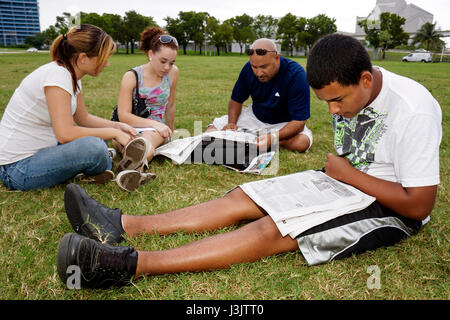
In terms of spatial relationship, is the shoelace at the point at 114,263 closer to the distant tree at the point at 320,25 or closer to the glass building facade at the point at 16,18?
the distant tree at the point at 320,25

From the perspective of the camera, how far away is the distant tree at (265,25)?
275 feet

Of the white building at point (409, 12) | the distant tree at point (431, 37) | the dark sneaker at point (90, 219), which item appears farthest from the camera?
the white building at point (409, 12)

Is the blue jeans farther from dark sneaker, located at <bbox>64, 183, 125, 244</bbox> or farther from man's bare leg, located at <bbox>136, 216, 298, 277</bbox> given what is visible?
man's bare leg, located at <bbox>136, 216, 298, 277</bbox>

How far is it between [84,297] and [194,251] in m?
0.61

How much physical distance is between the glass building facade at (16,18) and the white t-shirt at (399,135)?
166 m

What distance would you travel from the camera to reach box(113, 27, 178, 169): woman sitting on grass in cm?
379

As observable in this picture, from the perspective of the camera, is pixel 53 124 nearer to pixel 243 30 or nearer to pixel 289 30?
pixel 289 30

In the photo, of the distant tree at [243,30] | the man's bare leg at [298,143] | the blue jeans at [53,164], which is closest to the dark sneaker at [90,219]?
the blue jeans at [53,164]

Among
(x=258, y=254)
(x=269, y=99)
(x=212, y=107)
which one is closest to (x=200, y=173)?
(x=269, y=99)

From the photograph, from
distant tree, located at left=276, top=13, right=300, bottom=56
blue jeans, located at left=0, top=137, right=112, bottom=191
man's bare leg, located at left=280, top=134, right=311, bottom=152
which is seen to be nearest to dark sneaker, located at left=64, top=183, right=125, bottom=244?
blue jeans, located at left=0, top=137, right=112, bottom=191

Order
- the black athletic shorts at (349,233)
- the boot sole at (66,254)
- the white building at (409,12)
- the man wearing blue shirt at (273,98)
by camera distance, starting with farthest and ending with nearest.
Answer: the white building at (409,12), the man wearing blue shirt at (273,98), the black athletic shorts at (349,233), the boot sole at (66,254)

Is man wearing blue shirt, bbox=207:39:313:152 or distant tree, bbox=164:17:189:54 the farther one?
distant tree, bbox=164:17:189:54

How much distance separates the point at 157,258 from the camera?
1.85m

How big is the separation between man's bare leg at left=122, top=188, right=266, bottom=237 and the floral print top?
2153 millimetres
